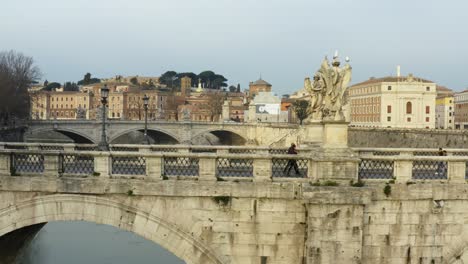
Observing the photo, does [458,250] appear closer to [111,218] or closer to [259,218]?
[259,218]

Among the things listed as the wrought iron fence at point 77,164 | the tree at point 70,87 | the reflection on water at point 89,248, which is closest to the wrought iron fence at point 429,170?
the wrought iron fence at point 77,164

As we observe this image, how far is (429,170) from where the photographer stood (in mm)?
13453

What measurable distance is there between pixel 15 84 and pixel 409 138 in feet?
136

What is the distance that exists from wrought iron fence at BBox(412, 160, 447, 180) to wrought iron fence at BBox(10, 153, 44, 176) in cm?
829

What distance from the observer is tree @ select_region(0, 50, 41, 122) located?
56619 mm

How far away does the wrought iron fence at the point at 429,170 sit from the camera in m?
13.0

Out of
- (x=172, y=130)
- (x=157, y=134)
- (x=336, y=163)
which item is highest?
(x=172, y=130)

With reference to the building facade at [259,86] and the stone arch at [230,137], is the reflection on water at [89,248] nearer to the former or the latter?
the stone arch at [230,137]

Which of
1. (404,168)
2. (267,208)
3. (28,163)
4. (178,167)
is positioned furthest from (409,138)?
(28,163)

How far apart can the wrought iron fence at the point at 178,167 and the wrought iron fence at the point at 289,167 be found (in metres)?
1.82

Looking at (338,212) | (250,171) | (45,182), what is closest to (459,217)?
(338,212)

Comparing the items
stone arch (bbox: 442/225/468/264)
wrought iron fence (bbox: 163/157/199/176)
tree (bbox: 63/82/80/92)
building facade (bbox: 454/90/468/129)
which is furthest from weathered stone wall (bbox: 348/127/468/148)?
tree (bbox: 63/82/80/92)

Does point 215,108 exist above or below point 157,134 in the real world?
above

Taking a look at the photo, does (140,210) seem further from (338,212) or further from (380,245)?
(380,245)
